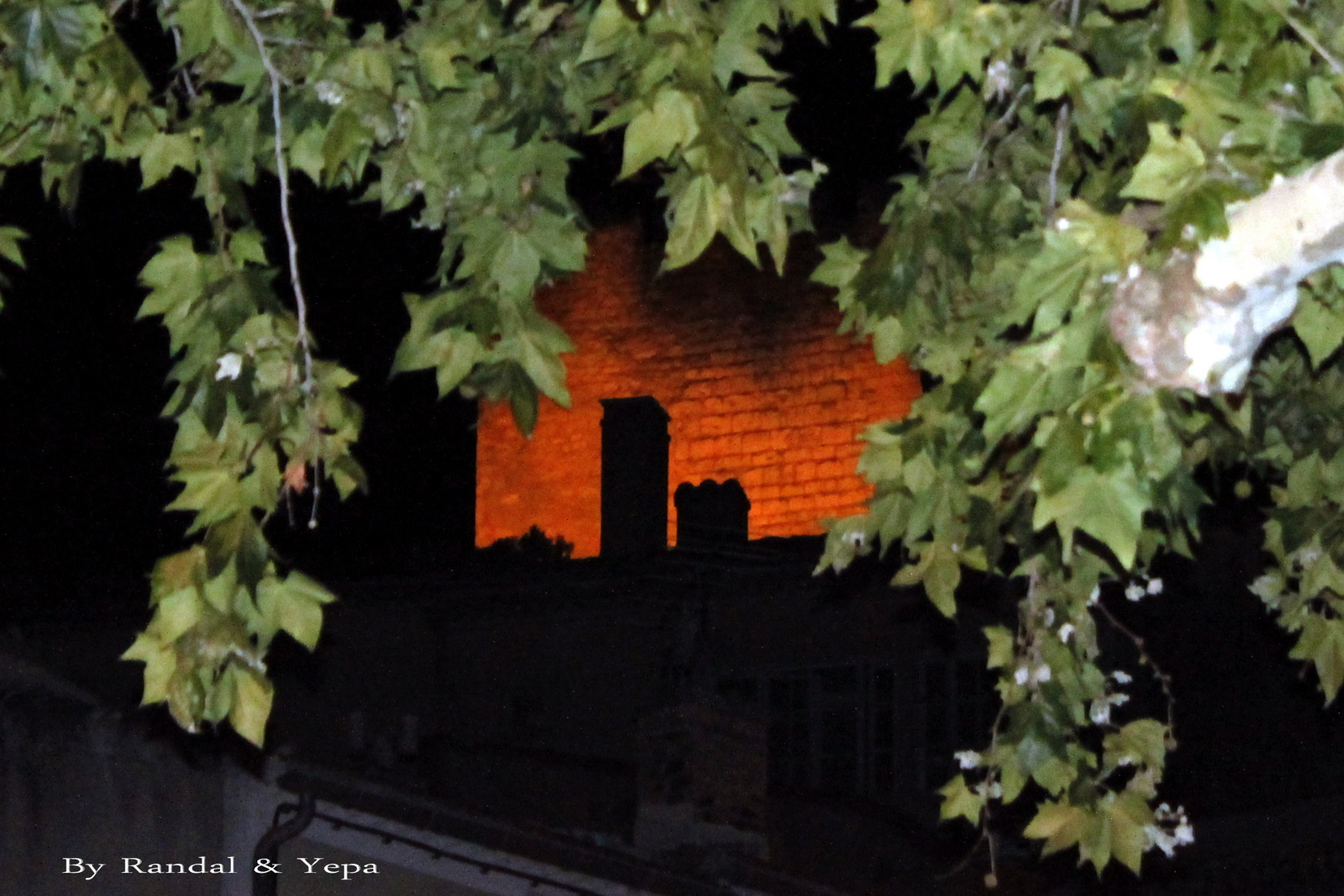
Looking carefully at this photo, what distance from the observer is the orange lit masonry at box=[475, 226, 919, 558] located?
2236 centimetres

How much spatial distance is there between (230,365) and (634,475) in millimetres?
16335

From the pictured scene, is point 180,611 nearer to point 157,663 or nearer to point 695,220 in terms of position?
point 157,663

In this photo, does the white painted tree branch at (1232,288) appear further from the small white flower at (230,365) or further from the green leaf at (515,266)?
the small white flower at (230,365)

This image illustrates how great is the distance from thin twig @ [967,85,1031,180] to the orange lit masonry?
15.7 m

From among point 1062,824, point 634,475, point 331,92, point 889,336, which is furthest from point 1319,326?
point 634,475

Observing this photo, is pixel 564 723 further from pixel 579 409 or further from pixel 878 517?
pixel 878 517

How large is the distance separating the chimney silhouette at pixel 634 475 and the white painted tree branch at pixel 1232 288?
649 inches

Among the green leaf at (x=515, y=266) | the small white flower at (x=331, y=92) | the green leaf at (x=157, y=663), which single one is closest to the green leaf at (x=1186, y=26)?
the green leaf at (x=515, y=266)

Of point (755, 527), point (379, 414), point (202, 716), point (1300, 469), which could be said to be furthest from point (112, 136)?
point (379, 414)

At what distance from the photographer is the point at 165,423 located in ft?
74.6

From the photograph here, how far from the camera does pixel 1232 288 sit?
12.9 feet

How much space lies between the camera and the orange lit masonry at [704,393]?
22359mm

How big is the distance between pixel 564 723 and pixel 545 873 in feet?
14.7

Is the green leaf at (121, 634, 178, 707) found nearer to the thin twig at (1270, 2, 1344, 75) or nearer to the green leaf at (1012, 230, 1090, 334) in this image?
the green leaf at (1012, 230, 1090, 334)
